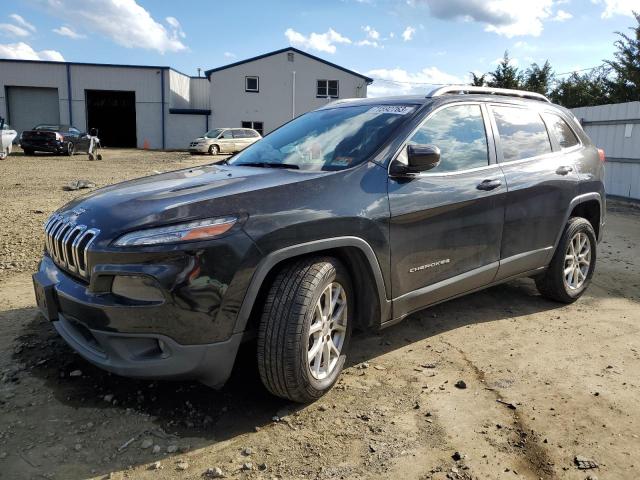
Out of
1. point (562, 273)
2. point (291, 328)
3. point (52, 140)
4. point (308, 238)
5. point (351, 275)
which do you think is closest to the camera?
point (291, 328)

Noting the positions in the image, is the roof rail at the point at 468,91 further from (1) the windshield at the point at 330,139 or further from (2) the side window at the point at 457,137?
(1) the windshield at the point at 330,139

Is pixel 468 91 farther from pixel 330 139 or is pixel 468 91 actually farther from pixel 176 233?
pixel 176 233

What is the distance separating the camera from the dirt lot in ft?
8.18

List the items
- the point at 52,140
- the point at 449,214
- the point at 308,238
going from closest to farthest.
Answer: the point at 308,238
the point at 449,214
the point at 52,140

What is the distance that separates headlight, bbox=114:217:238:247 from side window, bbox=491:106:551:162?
257 centimetres

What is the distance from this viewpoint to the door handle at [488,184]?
12.5ft

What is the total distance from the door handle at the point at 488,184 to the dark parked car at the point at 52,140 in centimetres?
2396

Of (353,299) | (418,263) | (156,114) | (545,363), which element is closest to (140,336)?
(353,299)

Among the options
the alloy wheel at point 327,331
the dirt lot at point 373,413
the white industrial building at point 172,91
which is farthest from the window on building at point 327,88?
the alloy wheel at point 327,331

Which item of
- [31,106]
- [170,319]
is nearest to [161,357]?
[170,319]

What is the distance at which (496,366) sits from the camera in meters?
3.57

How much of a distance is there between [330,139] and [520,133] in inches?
69.0

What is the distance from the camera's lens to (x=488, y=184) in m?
3.85

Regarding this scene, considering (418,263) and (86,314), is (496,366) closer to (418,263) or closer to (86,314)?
(418,263)
